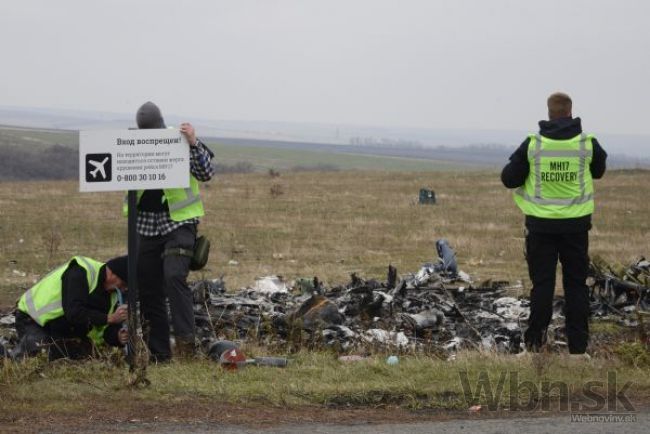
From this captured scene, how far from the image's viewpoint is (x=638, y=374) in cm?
720

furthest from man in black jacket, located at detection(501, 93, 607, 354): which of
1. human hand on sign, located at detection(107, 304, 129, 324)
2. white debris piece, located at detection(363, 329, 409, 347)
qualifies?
human hand on sign, located at detection(107, 304, 129, 324)

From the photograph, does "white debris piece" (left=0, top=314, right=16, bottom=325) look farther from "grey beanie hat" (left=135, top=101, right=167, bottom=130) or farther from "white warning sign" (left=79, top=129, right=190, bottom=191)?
"white warning sign" (left=79, top=129, right=190, bottom=191)

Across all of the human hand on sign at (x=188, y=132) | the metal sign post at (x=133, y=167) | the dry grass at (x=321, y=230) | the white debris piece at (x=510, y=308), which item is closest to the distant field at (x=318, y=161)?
the dry grass at (x=321, y=230)

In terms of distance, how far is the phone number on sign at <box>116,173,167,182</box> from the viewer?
6.67 metres

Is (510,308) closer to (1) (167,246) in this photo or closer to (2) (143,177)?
(1) (167,246)

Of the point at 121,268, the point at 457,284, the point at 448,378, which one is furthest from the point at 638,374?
the point at 457,284

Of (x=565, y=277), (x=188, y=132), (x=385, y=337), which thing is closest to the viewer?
(x=188, y=132)

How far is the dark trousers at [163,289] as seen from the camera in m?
7.85

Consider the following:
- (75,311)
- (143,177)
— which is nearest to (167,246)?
(75,311)

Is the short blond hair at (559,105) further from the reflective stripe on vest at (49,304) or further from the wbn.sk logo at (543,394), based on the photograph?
the reflective stripe on vest at (49,304)

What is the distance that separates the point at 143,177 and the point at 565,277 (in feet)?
12.4

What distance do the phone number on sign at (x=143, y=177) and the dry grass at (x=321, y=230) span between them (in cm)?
658

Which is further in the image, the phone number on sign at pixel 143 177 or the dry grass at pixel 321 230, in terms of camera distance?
the dry grass at pixel 321 230

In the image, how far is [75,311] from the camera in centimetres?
785
